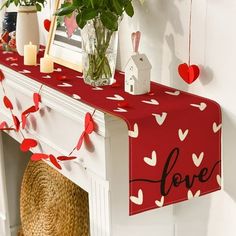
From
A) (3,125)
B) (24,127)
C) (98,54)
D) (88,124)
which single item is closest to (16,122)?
(24,127)

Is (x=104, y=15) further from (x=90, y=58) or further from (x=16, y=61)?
(x=16, y=61)

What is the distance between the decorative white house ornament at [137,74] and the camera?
1357 mm

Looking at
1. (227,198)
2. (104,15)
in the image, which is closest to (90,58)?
(104,15)

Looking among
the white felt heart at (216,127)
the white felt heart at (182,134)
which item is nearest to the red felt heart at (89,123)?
the white felt heart at (182,134)

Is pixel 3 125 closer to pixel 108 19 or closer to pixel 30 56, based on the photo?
pixel 30 56

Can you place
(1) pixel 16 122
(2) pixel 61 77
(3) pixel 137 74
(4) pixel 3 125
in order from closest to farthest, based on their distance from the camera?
(3) pixel 137 74, (2) pixel 61 77, (1) pixel 16 122, (4) pixel 3 125

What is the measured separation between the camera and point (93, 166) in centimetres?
131

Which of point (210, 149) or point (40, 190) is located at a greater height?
point (210, 149)

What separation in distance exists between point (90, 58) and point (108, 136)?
343 mm

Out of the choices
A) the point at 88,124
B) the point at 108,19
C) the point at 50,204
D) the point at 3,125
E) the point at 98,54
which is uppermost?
the point at 108,19

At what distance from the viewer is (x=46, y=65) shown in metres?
1.67

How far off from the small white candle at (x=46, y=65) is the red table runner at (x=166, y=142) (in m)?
0.27

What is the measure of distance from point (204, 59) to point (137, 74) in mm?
188

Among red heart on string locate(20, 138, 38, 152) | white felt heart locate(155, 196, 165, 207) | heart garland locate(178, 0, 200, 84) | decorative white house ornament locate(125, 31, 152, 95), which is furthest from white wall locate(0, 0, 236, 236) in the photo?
red heart on string locate(20, 138, 38, 152)
